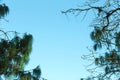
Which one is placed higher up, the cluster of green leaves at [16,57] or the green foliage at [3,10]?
the green foliage at [3,10]

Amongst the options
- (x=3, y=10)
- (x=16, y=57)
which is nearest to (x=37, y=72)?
(x=16, y=57)

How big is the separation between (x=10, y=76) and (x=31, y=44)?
2.32ft

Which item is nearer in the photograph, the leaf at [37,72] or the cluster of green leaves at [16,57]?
the cluster of green leaves at [16,57]

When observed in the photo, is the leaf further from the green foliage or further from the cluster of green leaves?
the green foliage

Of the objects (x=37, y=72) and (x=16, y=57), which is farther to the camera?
(x=37, y=72)

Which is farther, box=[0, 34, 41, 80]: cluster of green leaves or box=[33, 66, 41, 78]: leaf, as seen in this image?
box=[33, 66, 41, 78]: leaf

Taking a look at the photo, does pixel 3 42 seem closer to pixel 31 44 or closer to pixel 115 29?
pixel 31 44

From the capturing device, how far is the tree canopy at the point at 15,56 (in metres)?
5.38

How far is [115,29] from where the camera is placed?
4.88 m

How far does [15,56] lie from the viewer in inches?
217

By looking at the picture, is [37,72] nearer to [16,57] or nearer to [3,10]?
[16,57]

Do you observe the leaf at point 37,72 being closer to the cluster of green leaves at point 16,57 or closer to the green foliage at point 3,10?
the cluster of green leaves at point 16,57

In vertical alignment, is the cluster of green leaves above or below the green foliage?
below

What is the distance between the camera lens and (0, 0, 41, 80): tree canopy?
17.6ft
